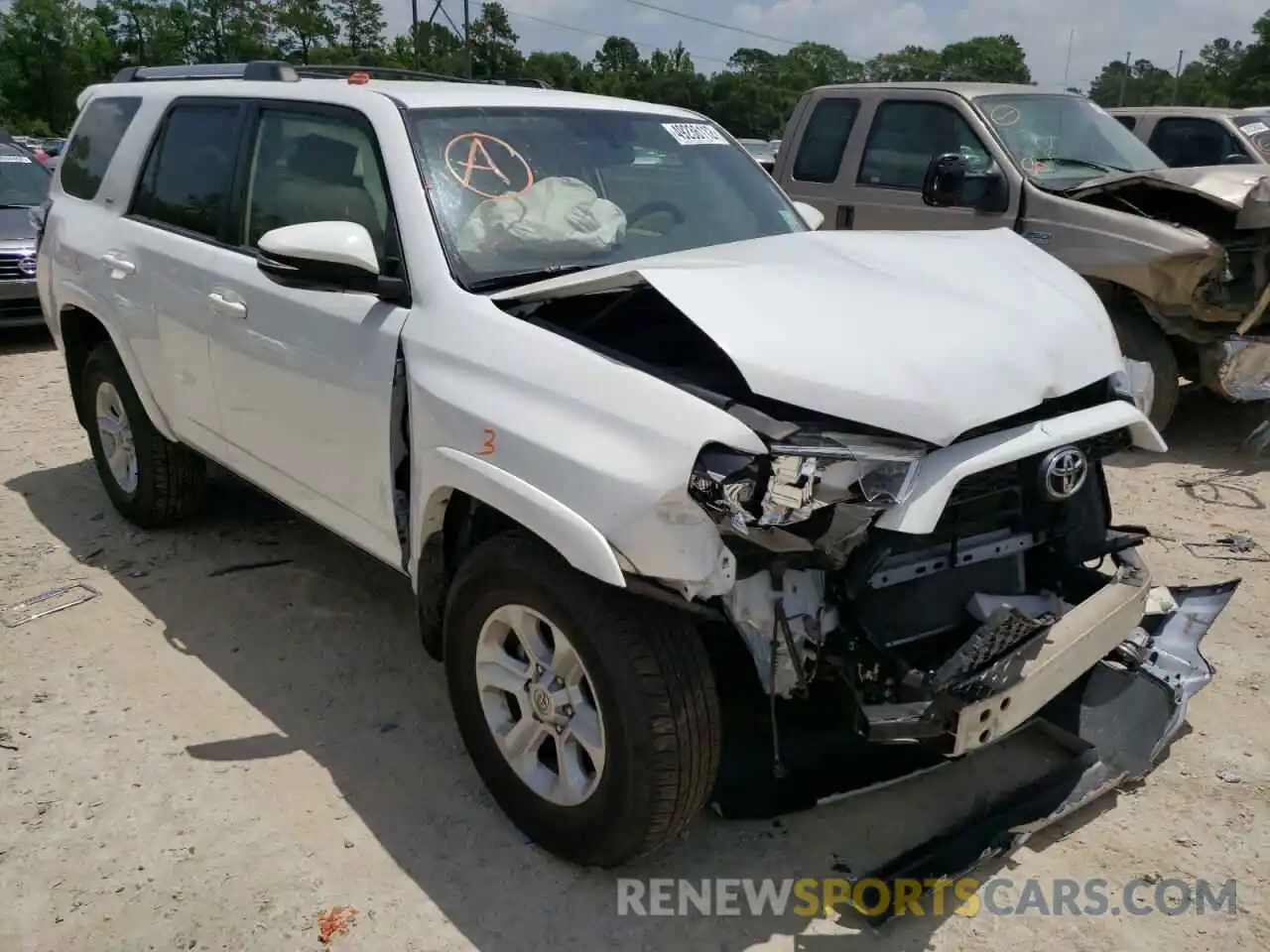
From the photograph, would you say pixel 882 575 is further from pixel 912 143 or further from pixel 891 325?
pixel 912 143

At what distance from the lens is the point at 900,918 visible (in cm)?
271

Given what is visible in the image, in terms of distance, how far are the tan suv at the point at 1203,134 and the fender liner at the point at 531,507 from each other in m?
10.0

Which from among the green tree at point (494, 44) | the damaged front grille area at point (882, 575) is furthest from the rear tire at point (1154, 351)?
the green tree at point (494, 44)

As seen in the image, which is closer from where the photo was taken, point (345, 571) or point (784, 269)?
point (784, 269)

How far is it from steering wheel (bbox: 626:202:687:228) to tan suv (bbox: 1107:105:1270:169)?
Answer: 877 cm

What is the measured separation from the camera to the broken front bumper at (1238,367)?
6.09 metres

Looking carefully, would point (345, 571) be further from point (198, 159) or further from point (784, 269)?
point (784, 269)

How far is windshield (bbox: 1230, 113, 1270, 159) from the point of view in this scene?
10.6m

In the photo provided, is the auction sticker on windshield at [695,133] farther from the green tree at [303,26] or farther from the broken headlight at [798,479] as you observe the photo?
the green tree at [303,26]

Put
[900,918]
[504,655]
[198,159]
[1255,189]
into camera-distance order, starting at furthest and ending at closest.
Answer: [1255,189] < [198,159] < [504,655] < [900,918]

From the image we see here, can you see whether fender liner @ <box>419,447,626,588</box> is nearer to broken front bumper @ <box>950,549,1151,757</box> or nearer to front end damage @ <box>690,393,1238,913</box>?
front end damage @ <box>690,393,1238,913</box>

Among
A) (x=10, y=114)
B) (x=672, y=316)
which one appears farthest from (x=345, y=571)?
(x=10, y=114)

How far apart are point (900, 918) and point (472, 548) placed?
148 cm

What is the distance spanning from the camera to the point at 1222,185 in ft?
19.5
